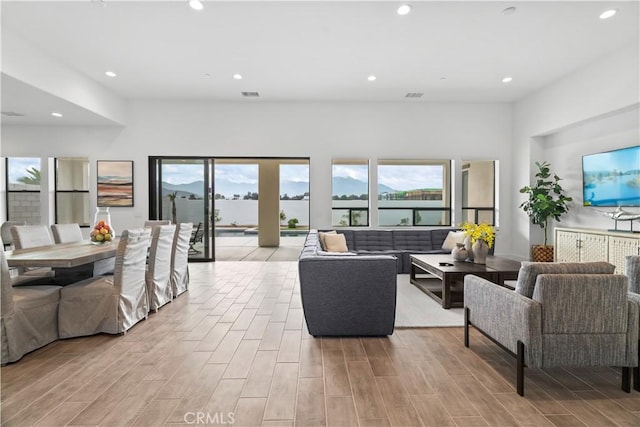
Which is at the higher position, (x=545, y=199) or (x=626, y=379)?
(x=545, y=199)

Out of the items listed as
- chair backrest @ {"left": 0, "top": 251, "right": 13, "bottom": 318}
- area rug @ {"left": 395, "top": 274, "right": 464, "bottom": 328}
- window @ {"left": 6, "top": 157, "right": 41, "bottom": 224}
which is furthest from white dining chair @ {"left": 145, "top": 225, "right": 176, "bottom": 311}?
window @ {"left": 6, "top": 157, "right": 41, "bottom": 224}

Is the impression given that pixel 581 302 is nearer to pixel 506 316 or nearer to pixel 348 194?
pixel 506 316

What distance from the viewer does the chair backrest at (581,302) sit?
1919mm

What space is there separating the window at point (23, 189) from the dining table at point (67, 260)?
13.9ft

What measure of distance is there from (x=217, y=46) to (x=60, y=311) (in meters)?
3.57

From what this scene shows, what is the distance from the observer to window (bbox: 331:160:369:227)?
23.0ft

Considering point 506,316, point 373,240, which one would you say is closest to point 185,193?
point 373,240

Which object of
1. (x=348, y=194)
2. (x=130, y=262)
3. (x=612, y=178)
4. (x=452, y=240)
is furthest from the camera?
(x=348, y=194)

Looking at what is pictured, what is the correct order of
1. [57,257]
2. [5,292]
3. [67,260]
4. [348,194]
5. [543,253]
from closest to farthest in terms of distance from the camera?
[5,292], [67,260], [57,257], [543,253], [348,194]

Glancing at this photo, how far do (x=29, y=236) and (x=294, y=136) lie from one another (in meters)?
4.52

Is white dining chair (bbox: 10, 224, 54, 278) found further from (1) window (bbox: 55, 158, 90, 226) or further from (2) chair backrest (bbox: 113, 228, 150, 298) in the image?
(1) window (bbox: 55, 158, 90, 226)

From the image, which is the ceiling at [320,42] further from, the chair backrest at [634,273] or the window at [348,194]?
the chair backrest at [634,273]

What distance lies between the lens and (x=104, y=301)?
293 cm

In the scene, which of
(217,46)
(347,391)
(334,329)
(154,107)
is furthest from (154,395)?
(154,107)
